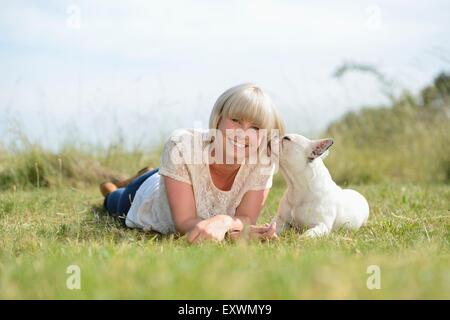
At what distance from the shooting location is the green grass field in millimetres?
2426

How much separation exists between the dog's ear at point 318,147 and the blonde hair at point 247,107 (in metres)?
0.40

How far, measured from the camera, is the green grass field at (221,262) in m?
2.43

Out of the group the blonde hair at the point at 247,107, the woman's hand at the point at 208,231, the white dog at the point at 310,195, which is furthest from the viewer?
the white dog at the point at 310,195

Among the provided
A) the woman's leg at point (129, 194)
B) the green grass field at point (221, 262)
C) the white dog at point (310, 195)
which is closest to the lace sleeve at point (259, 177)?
the white dog at point (310, 195)

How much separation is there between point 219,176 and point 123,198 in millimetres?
1392

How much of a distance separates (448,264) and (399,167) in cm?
724

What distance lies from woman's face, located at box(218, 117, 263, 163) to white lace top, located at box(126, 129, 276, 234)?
0.31m

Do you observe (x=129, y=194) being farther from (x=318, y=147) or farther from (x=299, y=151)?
(x=318, y=147)

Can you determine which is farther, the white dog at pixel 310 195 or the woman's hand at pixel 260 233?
the white dog at pixel 310 195

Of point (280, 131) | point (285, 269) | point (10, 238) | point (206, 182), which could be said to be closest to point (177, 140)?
point (206, 182)

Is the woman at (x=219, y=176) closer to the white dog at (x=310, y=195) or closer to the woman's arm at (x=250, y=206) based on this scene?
the woman's arm at (x=250, y=206)

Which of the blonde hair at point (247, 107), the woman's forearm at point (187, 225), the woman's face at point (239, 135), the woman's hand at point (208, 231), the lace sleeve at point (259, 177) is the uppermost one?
the blonde hair at point (247, 107)

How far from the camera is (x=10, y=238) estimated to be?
407cm

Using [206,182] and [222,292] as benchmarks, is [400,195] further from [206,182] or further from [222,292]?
[222,292]
